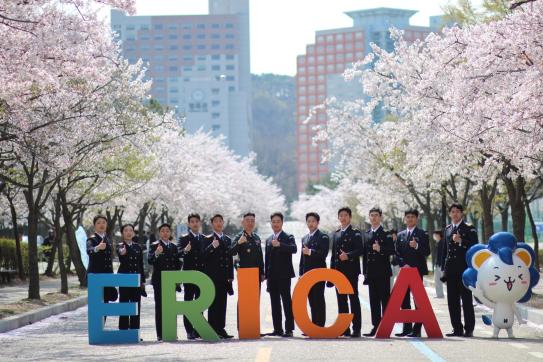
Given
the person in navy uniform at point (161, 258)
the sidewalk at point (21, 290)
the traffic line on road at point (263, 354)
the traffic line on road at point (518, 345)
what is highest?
the person in navy uniform at point (161, 258)

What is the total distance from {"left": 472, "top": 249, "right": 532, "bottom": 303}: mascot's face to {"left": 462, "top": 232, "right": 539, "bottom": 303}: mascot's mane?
0.06 metres

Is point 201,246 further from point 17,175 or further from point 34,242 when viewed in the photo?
point 17,175

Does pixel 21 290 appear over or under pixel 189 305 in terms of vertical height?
under

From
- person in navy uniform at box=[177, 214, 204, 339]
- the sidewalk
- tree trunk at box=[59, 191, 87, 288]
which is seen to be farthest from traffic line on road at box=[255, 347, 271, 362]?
tree trunk at box=[59, 191, 87, 288]

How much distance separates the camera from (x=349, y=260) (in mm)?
16031

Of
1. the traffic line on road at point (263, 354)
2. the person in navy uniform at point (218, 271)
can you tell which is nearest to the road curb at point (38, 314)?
the person in navy uniform at point (218, 271)

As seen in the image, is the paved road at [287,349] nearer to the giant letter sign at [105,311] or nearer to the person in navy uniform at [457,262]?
the giant letter sign at [105,311]

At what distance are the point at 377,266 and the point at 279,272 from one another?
1436 mm

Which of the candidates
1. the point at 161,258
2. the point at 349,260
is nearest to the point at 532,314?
the point at 349,260

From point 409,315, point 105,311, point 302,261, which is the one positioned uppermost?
point 302,261

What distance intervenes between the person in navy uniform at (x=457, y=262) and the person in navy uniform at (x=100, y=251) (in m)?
4.85

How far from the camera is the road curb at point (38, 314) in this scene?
19.2 metres

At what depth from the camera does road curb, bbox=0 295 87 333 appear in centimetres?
1917

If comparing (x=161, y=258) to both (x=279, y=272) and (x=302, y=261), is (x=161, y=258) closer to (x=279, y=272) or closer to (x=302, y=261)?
(x=279, y=272)
